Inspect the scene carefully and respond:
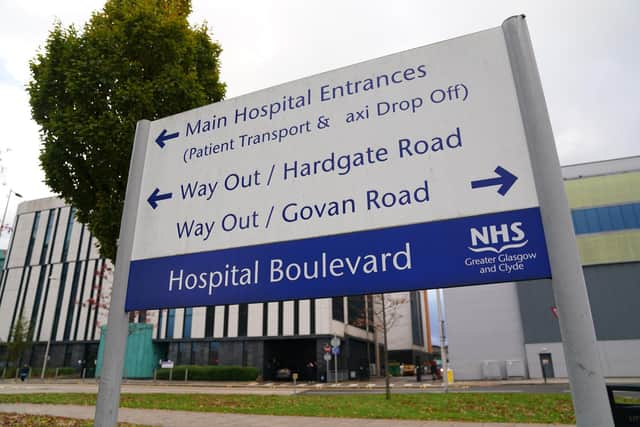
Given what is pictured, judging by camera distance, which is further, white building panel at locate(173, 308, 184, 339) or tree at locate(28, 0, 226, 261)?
white building panel at locate(173, 308, 184, 339)

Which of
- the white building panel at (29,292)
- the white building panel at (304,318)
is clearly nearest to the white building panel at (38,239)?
the white building panel at (29,292)

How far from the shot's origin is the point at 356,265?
3.29 metres

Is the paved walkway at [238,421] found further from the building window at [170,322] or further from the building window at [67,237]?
the building window at [67,237]

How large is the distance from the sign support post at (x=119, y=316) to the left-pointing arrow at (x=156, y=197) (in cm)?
16

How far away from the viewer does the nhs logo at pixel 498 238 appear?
291cm

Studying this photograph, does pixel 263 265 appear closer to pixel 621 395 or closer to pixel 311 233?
pixel 311 233

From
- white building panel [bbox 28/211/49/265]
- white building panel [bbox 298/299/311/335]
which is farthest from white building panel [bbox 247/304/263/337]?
white building panel [bbox 28/211/49/265]

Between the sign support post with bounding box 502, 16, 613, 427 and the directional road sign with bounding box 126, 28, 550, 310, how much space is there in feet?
0.26

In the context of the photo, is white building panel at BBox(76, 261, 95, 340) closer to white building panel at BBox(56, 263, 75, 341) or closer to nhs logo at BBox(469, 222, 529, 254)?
white building panel at BBox(56, 263, 75, 341)

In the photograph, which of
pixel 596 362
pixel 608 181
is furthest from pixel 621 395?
pixel 608 181

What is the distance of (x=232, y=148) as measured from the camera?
13.9ft

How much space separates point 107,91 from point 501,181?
996 cm

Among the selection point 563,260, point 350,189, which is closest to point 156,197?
point 350,189

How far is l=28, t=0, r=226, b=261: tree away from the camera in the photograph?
10.0m
